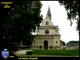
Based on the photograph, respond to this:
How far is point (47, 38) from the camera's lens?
48.3 meters

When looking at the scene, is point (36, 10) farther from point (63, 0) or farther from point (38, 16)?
point (63, 0)

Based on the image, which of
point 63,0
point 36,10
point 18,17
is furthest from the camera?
point 36,10

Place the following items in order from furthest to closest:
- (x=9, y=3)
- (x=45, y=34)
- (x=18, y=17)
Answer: (x=45, y=34), (x=18, y=17), (x=9, y=3)

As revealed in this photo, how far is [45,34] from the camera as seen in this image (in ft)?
156

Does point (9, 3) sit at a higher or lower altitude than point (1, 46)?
higher

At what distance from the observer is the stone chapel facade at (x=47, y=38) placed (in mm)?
45594

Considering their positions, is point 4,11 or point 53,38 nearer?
point 4,11

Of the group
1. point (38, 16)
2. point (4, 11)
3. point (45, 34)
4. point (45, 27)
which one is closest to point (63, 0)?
point (4, 11)

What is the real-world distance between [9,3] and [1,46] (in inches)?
42.3

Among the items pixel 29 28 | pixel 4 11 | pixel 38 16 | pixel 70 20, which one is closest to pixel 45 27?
pixel 38 16

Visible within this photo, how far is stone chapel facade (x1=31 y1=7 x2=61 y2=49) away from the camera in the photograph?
45.6 meters

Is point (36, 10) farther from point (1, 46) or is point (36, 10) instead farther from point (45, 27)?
point (1, 46)

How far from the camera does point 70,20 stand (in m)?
11.0

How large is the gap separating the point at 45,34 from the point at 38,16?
56.2 feet
